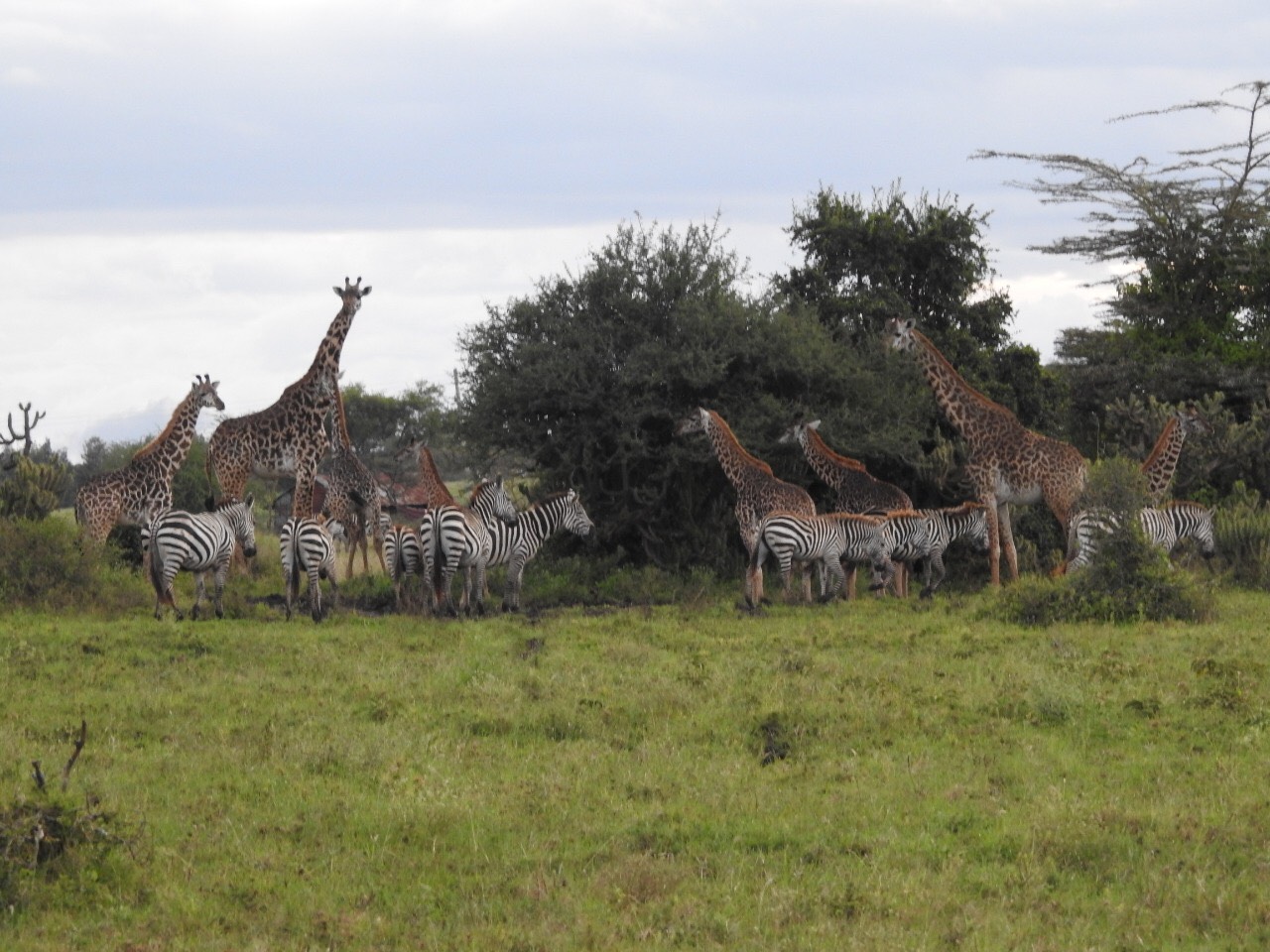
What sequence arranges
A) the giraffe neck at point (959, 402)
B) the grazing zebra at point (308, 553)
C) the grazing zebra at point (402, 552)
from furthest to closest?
the giraffe neck at point (959, 402) → the grazing zebra at point (402, 552) → the grazing zebra at point (308, 553)

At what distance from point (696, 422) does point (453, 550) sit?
3873mm

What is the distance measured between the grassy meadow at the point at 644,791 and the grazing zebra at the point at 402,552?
2944mm

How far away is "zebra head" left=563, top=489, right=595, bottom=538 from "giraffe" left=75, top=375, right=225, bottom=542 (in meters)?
4.43

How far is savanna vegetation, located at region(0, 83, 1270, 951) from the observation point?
702 centimetres

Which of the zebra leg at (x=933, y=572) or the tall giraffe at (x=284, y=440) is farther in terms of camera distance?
the tall giraffe at (x=284, y=440)

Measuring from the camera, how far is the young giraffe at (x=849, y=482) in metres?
18.4

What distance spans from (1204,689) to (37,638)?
9.58 metres

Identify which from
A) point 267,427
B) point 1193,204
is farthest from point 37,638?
point 1193,204

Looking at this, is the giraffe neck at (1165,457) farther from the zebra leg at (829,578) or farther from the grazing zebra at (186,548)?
the grazing zebra at (186,548)

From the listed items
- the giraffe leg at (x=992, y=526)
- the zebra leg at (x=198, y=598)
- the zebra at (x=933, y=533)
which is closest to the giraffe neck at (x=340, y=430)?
the zebra leg at (x=198, y=598)

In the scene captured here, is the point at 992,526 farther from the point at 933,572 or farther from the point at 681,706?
the point at 681,706

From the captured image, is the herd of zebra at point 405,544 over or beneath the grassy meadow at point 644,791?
over

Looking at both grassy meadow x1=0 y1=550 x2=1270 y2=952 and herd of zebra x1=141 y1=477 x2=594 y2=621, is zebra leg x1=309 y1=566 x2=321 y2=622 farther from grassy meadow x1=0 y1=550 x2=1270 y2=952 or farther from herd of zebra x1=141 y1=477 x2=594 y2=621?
grassy meadow x1=0 y1=550 x2=1270 y2=952

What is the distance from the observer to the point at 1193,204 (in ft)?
91.9
